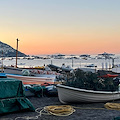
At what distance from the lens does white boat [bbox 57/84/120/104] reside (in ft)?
33.2

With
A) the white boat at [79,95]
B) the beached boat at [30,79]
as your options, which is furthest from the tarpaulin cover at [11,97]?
the beached boat at [30,79]

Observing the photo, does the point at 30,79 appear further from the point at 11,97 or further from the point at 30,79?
the point at 11,97

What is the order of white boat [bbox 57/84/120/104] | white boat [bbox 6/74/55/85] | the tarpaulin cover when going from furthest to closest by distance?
white boat [bbox 6/74/55/85] → white boat [bbox 57/84/120/104] → the tarpaulin cover

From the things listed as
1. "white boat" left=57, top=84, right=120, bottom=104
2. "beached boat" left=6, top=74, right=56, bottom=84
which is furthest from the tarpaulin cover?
"beached boat" left=6, top=74, right=56, bottom=84

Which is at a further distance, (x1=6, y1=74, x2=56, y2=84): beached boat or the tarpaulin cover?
(x1=6, y1=74, x2=56, y2=84): beached boat

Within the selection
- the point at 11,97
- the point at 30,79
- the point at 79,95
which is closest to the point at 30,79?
the point at 30,79

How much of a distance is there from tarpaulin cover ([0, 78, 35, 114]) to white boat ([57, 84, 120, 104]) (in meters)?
2.06

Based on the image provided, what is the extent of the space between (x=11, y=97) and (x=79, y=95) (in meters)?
3.62

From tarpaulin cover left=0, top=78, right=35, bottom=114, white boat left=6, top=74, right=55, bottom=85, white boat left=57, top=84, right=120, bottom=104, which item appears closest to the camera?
tarpaulin cover left=0, top=78, right=35, bottom=114

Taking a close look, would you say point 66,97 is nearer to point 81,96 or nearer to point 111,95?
point 81,96

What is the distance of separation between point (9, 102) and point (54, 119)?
2.17 meters

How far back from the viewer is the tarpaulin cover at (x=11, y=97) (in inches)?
330

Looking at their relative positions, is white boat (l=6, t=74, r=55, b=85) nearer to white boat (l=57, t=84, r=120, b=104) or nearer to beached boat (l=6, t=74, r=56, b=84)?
beached boat (l=6, t=74, r=56, b=84)

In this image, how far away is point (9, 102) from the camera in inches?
335
